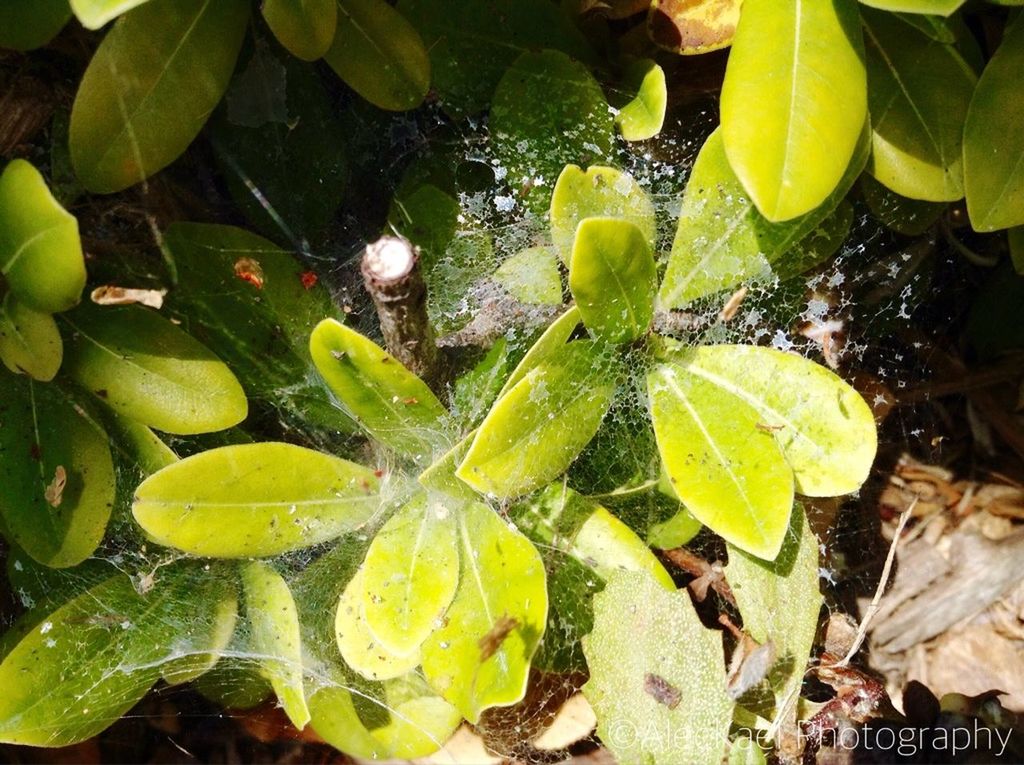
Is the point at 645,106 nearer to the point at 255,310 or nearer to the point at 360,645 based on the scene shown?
the point at 255,310

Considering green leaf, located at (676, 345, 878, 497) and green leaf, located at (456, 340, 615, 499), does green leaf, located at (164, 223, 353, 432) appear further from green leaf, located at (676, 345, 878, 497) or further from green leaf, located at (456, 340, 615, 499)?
green leaf, located at (676, 345, 878, 497)

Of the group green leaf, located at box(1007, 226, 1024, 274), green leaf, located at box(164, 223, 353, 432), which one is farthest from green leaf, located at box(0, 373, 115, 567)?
green leaf, located at box(1007, 226, 1024, 274)

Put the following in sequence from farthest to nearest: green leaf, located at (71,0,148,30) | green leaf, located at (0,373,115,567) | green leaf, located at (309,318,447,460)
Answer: green leaf, located at (0,373,115,567) → green leaf, located at (309,318,447,460) → green leaf, located at (71,0,148,30)

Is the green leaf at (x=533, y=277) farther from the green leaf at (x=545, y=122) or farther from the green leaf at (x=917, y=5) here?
the green leaf at (x=917, y=5)

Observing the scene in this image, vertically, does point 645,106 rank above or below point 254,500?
above

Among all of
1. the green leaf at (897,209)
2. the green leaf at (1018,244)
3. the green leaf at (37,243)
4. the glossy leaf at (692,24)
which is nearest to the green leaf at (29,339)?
the green leaf at (37,243)

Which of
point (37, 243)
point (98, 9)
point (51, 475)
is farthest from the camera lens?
point (51, 475)

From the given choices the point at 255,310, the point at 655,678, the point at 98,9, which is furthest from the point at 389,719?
the point at 98,9
